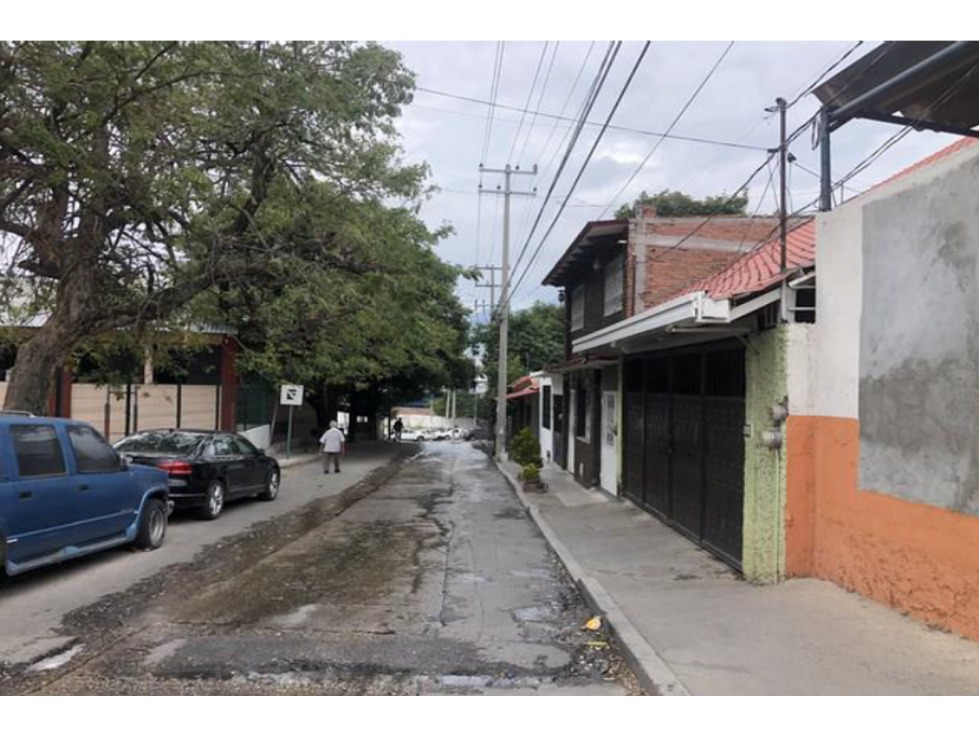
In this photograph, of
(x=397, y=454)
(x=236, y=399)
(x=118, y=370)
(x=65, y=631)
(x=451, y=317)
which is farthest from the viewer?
(x=451, y=317)

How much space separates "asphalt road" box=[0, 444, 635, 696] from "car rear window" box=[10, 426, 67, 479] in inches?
45.2

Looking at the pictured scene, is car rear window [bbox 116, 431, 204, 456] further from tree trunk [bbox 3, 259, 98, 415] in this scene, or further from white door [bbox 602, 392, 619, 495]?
white door [bbox 602, 392, 619, 495]

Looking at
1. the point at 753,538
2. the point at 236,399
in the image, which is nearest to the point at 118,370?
the point at 236,399

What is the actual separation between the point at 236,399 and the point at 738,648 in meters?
23.5

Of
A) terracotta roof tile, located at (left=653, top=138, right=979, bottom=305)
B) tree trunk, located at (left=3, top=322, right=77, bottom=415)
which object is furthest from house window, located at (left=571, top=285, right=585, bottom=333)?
tree trunk, located at (left=3, top=322, right=77, bottom=415)

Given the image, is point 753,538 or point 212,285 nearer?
point 753,538

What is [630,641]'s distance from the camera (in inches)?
226

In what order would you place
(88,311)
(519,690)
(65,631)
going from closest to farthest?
(519,690)
(65,631)
(88,311)

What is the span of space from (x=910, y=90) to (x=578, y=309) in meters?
13.4

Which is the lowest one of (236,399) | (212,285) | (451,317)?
(236,399)

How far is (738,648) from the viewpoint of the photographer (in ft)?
18.1

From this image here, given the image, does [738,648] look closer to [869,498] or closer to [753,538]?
[869,498]

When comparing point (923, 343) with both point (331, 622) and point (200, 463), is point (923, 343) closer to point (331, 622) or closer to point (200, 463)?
point (331, 622)

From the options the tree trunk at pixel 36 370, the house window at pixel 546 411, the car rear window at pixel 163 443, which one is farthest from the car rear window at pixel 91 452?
the house window at pixel 546 411
